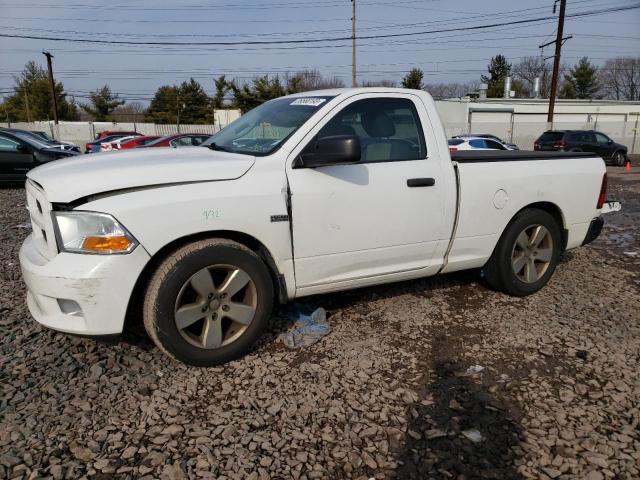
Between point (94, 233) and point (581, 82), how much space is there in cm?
7293

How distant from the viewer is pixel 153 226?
9.05 feet

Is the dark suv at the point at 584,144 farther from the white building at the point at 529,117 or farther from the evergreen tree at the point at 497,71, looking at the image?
the evergreen tree at the point at 497,71

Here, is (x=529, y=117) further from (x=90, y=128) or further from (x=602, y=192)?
(x=602, y=192)

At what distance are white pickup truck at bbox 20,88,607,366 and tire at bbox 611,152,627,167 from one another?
22.6 metres

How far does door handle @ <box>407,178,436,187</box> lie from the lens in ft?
11.7

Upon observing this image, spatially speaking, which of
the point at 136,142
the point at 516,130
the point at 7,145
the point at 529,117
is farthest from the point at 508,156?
the point at 529,117

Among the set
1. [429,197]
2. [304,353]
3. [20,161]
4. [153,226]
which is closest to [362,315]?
[304,353]

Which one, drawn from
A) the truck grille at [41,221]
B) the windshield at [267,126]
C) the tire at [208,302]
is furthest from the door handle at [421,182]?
the truck grille at [41,221]

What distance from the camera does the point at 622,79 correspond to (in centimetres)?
7244

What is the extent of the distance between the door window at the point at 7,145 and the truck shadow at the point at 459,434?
468 inches

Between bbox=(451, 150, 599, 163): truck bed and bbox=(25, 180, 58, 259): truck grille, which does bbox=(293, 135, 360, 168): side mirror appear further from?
bbox=(25, 180, 58, 259): truck grille

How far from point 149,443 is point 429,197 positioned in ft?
8.22

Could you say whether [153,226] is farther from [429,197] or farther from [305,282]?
[429,197]

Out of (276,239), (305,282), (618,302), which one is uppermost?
(276,239)
